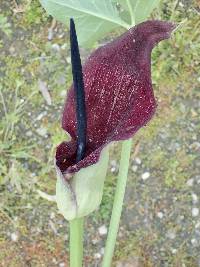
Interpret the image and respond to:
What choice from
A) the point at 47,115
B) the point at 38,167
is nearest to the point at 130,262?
the point at 38,167

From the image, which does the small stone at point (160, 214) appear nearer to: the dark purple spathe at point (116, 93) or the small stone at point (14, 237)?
the small stone at point (14, 237)

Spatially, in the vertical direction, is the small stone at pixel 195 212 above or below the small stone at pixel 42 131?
below

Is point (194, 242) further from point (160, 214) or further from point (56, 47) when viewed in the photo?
point (56, 47)

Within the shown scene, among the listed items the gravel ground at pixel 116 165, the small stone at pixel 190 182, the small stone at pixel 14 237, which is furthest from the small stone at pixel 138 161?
the small stone at pixel 14 237

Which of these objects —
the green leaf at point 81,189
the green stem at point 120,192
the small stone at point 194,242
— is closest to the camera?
the green leaf at point 81,189

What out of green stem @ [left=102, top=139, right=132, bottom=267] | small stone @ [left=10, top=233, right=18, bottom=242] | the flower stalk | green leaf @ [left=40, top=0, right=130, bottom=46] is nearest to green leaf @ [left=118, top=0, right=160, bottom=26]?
green leaf @ [left=40, top=0, right=130, bottom=46]

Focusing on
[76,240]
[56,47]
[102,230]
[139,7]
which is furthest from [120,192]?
[56,47]

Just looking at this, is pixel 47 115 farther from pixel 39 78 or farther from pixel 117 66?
pixel 117 66

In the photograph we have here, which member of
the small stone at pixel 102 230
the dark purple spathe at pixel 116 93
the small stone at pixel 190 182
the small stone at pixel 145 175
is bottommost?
the small stone at pixel 102 230
